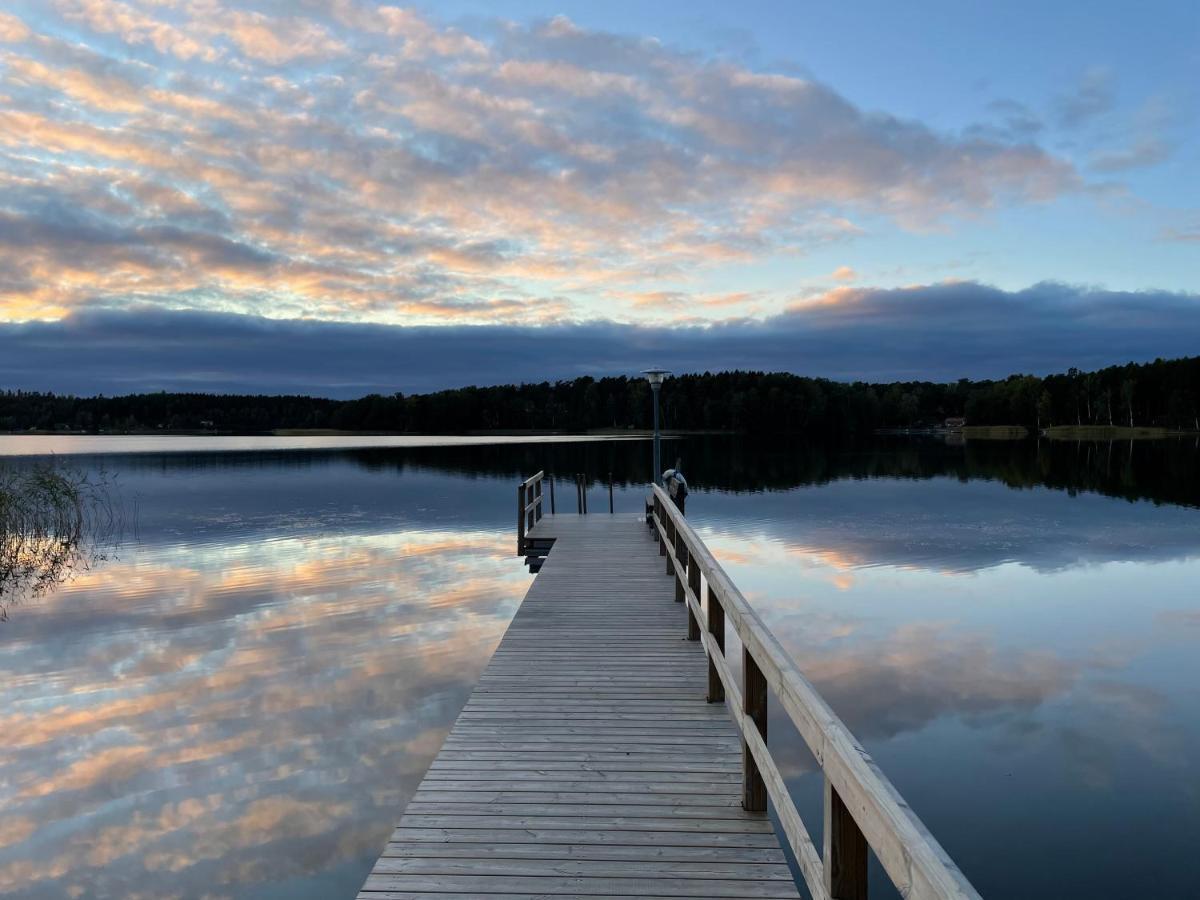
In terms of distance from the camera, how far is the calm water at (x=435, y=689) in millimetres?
5535

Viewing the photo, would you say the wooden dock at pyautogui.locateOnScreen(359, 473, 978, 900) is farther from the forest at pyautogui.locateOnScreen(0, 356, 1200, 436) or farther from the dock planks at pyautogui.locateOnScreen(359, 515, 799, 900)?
the forest at pyautogui.locateOnScreen(0, 356, 1200, 436)

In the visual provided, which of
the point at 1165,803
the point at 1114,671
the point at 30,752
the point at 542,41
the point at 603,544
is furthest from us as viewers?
the point at 542,41

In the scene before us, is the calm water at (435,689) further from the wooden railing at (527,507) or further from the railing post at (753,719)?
the railing post at (753,719)

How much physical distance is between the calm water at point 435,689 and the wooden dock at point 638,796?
131cm

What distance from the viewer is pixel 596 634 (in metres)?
8.11

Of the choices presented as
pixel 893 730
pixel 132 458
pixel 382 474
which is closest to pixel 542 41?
pixel 893 730

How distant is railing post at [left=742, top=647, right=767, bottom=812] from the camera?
3.97 metres

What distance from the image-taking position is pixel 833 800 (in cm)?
256

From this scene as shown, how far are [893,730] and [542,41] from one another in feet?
53.3

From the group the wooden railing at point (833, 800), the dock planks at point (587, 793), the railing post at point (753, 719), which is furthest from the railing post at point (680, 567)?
the railing post at point (753, 719)

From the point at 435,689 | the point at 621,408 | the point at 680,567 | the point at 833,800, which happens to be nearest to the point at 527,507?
the point at 435,689

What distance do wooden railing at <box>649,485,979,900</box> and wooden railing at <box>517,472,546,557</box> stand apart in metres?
11.2

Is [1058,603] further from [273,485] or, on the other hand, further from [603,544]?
[273,485]

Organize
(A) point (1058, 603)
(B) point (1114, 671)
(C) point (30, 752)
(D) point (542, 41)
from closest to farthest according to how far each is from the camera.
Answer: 1. (C) point (30, 752)
2. (B) point (1114, 671)
3. (A) point (1058, 603)
4. (D) point (542, 41)
